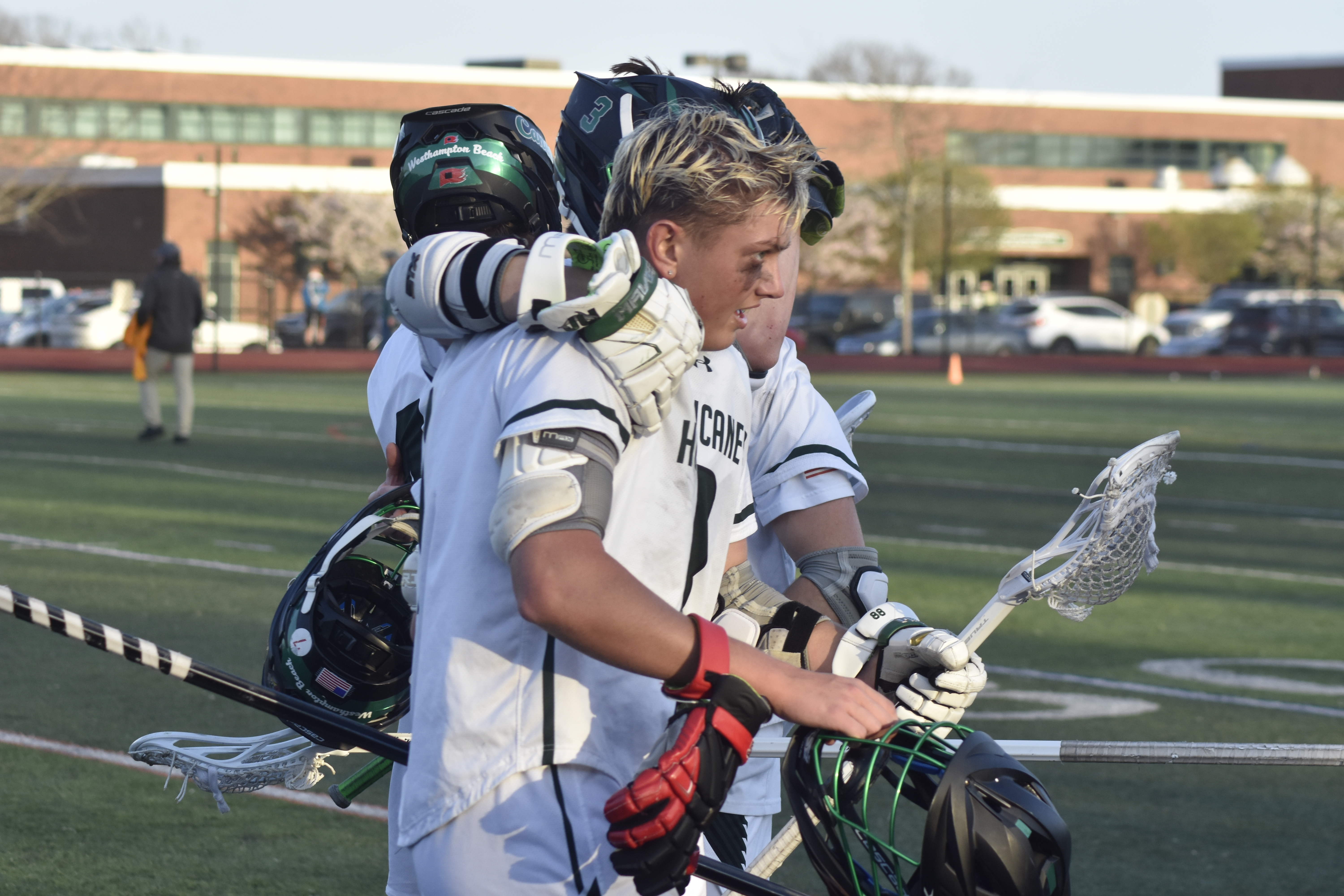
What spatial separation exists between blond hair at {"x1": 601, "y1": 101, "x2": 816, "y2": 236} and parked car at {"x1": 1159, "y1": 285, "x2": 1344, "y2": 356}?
4287 cm

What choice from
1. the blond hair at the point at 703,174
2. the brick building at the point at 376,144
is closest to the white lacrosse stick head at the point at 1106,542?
the blond hair at the point at 703,174

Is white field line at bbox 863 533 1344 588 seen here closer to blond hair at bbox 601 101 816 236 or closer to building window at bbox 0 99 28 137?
blond hair at bbox 601 101 816 236

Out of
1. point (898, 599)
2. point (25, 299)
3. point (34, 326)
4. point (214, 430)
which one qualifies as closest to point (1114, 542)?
point (898, 599)

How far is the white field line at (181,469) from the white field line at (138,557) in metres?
3.16

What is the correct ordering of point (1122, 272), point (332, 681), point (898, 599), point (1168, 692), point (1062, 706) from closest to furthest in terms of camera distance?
1. point (332, 681)
2. point (1062, 706)
3. point (1168, 692)
4. point (898, 599)
5. point (1122, 272)

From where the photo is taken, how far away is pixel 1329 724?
7.02m

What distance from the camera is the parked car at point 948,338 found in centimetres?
4447

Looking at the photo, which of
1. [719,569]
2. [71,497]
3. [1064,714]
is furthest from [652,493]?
[71,497]

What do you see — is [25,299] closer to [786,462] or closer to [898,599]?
[898,599]

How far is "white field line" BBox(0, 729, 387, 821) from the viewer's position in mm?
5711

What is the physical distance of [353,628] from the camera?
118 inches

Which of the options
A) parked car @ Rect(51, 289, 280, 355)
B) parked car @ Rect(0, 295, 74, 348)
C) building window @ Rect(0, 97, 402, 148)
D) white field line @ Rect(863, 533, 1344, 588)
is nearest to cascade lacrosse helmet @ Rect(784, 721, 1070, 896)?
white field line @ Rect(863, 533, 1344, 588)

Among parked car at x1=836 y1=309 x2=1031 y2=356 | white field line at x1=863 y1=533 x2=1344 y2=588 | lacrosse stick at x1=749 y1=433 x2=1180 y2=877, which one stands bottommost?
parked car at x1=836 y1=309 x2=1031 y2=356

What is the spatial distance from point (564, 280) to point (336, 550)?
105 cm
